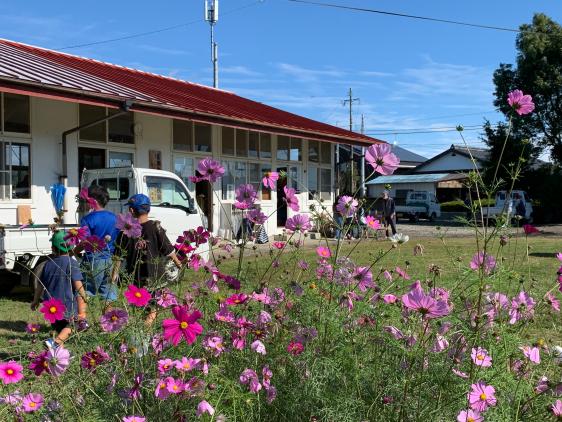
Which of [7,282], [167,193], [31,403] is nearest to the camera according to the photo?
[31,403]

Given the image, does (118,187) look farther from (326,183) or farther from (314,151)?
(326,183)

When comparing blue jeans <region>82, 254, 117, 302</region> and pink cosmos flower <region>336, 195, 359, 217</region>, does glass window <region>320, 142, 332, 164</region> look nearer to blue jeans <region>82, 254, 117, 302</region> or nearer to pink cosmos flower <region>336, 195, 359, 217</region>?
blue jeans <region>82, 254, 117, 302</region>

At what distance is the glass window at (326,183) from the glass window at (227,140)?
4405 mm

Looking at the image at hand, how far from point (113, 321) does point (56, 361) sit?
25 centimetres

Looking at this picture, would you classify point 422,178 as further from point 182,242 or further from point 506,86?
point 182,242

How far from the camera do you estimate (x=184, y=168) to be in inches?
575

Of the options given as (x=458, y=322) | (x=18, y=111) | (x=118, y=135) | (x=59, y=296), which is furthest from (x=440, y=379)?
(x=118, y=135)

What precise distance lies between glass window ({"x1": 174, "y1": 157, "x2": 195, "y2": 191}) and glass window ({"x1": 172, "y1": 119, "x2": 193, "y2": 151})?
0.27 meters

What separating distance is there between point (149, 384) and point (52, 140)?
1046cm

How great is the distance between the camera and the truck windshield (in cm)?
945

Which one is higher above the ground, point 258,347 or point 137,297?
point 137,297

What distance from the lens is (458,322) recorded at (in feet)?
7.44

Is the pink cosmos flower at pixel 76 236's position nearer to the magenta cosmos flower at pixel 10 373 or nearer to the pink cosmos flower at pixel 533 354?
the magenta cosmos flower at pixel 10 373

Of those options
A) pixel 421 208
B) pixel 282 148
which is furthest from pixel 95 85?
pixel 421 208
